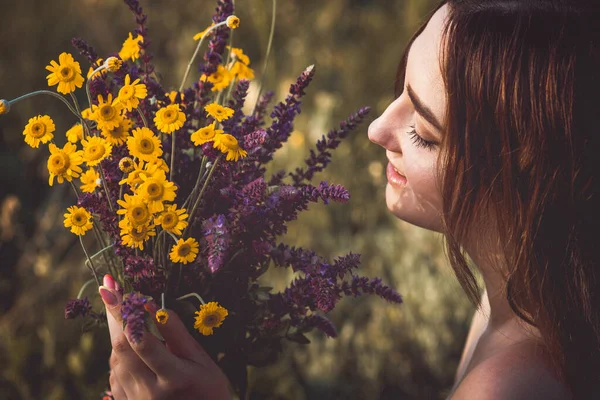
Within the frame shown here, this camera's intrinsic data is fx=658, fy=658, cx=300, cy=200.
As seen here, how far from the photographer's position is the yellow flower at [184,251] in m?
1.01

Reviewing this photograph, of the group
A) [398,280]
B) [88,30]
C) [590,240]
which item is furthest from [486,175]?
[88,30]

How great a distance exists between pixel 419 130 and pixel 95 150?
58cm

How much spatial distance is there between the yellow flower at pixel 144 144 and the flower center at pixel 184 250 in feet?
0.47

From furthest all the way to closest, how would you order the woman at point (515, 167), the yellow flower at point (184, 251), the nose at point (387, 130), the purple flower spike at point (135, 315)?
the nose at point (387, 130)
the woman at point (515, 167)
the yellow flower at point (184, 251)
the purple flower spike at point (135, 315)

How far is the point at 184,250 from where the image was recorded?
102 cm

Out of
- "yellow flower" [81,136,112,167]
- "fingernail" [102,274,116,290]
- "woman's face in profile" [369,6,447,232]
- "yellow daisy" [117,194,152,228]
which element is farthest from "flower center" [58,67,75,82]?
"woman's face in profile" [369,6,447,232]

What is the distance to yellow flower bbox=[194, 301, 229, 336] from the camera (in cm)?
102

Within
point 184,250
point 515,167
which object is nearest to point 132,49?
point 184,250

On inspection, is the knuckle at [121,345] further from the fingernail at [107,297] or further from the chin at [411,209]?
the chin at [411,209]

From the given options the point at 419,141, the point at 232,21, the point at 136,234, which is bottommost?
the point at 419,141

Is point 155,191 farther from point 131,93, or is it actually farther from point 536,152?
point 536,152

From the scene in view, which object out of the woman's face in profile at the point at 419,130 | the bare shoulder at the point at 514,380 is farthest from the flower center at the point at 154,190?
the bare shoulder at the point at 514,380

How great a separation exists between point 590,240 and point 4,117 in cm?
344

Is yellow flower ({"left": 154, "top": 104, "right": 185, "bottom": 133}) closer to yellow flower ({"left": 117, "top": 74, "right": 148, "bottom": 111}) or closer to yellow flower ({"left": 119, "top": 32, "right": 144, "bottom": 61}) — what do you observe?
yellow flower ({"left": 117, "top": 74, "right": 148, "bottom": 111})
